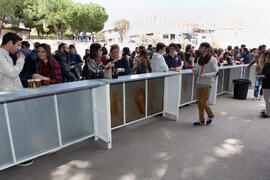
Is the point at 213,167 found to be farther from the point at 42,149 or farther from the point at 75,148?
the point at 42,149

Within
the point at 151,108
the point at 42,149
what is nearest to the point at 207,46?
the point at 151,108

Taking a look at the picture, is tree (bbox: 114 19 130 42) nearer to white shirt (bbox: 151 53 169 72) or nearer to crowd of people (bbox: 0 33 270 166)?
crowd of people (bbox: 0 33 270 166)

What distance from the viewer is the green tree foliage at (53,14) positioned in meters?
31.9

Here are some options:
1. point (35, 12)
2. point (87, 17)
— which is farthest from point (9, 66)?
point (87, 17)

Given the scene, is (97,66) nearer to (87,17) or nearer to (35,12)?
(35,12)

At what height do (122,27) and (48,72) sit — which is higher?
(122,27)

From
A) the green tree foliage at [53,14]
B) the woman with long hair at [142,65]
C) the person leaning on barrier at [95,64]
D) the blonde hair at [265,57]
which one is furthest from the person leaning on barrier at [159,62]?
the green tree foliage at [53,14]

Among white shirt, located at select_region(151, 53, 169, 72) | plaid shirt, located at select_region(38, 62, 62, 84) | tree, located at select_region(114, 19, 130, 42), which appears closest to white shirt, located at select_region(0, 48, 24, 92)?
plaid shirt, located at select_region(38, 62, 62, 84)

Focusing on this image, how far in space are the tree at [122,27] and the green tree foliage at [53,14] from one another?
20.8 meters

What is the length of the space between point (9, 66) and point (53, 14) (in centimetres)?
3772

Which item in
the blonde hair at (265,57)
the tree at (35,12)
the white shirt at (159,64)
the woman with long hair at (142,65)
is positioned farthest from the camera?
the tree at (35,12)

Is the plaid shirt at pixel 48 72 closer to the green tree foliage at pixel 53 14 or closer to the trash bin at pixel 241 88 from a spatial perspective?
the trash bin at pixel 241 88

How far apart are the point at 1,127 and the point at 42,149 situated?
27.7 inches

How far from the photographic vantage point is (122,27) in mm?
62938
